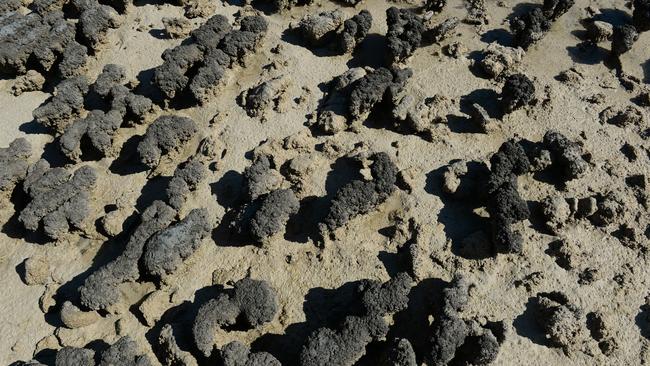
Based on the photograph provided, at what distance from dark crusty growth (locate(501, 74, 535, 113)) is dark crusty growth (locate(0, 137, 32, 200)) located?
13183 millimetres

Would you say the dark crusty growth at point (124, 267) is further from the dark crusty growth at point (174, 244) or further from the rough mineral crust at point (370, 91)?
the rough mineral crust at point (370, 91)

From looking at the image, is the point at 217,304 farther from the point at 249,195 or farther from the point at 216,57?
the point at 216,57

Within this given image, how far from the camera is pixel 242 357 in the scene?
367 inches

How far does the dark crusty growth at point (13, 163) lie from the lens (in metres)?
12.4

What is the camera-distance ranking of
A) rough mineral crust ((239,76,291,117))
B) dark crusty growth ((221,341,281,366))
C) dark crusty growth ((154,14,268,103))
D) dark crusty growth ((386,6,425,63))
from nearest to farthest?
dark crusty growth ((221,341,281,366)) → rough mineral crust ((239,76,291,117)) → dark crusty growth ((154,14,268,103)) → dark crusty growth ((386,6,425,63))

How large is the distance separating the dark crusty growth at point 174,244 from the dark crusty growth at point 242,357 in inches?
97.4

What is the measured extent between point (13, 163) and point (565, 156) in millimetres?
14334

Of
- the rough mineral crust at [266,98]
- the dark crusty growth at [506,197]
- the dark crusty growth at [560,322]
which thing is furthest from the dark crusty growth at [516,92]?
the rough mineral crust at [266,98]

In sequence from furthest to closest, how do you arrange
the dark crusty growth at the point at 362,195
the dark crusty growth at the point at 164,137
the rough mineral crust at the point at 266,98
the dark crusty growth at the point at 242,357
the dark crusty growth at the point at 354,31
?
the dark crusty growth at the point at 354,31, the rough mineral crust at the point at 266,98, the dark crusty growth at the point at 164,137, the dark crusty growth at the point at 362,195, the dark crusty growth at the point at 242,357

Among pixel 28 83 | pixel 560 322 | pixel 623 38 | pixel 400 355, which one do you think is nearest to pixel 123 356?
pixel 400 355

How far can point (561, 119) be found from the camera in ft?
42.0

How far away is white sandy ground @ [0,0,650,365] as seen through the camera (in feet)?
33.8

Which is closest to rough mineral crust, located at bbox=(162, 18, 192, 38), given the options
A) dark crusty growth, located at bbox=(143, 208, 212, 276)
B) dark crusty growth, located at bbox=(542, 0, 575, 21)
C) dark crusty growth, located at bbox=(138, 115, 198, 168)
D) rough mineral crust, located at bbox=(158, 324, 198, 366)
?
dark crusty growth, located at bbox=(138, 115, 198, 168)

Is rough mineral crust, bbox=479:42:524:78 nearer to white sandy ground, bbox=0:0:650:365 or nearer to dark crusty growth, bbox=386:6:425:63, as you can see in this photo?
white sandy ground, bbox=0:0:650:365
